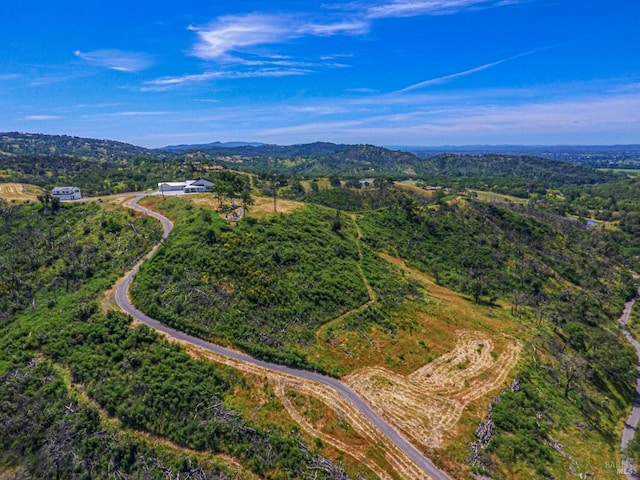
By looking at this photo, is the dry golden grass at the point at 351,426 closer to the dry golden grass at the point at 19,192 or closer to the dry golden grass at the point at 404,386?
the dry golden grass at the point at 404,386

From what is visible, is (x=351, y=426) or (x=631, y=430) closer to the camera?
(x=351, y=426)

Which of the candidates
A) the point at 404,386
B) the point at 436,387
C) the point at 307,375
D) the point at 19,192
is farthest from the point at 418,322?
the point at 19,192

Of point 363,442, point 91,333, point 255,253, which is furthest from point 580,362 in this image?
point 91,333

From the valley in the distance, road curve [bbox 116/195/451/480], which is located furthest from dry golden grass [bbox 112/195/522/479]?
road curve [bbox 116/195/451/480]

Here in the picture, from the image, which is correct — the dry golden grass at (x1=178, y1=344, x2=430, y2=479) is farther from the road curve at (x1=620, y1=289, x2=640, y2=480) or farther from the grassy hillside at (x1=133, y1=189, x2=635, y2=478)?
the road curve at (x1=620, y1=289, x2=640, y2=480)

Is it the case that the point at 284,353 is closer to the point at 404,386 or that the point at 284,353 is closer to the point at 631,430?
the point at 404,386

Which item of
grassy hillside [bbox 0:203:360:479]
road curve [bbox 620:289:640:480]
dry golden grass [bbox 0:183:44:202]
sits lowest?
road curve [bbox 620:289:640:480]

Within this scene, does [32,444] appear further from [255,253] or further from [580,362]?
[580,362]

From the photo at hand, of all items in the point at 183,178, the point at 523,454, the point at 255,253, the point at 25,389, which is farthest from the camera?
the point at 183,178
